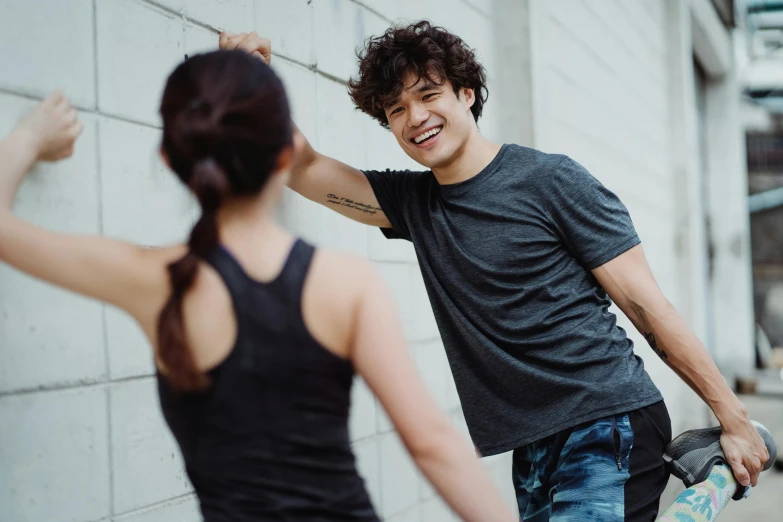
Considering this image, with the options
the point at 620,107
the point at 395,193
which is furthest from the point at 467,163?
the point at 620,107

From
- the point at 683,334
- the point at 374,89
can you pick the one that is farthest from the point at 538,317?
the point at 374,89

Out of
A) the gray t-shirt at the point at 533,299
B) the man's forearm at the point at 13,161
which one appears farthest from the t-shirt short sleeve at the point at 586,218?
the man's forearm at the point at 13,161

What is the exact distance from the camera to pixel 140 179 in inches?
69.0

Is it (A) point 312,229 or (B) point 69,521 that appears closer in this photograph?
(B) point 69,521

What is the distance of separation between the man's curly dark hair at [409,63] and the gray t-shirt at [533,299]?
0.29 m

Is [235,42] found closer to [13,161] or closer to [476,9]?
[13,161]

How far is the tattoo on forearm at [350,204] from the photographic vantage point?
215 cm

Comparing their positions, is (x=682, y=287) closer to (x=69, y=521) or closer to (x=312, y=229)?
(x=312, y=229)

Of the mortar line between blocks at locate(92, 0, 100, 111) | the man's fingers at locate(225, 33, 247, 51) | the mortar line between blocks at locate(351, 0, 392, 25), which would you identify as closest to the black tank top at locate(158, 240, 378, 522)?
the mortar line between blocks at locate(92, 0, 100, 111)

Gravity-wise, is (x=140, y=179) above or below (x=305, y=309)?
above

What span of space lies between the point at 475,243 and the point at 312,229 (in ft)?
2.10

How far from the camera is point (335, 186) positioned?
2.12 m

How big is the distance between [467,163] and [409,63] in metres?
0.30

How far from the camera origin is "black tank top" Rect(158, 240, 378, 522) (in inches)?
40.8
